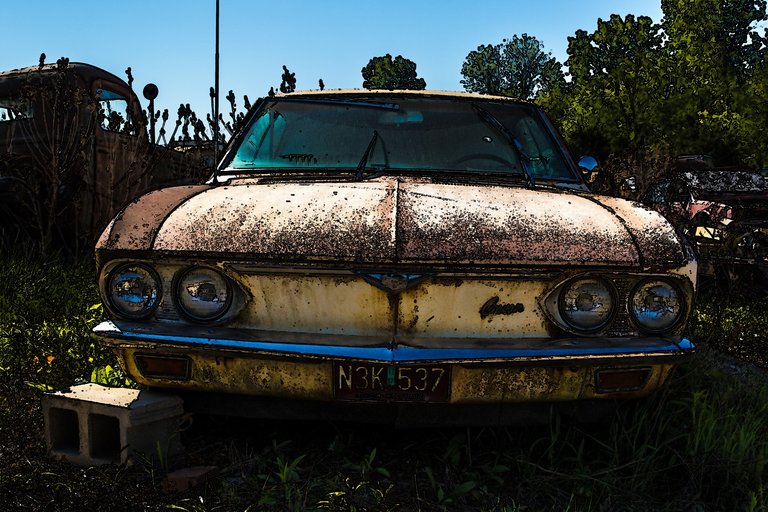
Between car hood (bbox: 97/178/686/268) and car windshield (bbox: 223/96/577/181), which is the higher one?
car windshield (bbox: 223/96/577/181)

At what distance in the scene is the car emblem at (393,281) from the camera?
221 centimetres

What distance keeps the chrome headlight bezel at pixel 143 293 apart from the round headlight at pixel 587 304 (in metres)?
1.32

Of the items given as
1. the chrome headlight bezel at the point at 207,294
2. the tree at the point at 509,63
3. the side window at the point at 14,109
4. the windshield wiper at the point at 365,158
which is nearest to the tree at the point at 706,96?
the side window at the point at 14,109

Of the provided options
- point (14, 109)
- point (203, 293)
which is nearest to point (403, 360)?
point (203, 293)

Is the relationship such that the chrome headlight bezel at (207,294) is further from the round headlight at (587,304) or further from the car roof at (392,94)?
the car roof at (392,94)

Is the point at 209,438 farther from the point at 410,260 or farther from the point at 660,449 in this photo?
the point at 660,449

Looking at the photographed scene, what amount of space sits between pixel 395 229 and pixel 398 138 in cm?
114

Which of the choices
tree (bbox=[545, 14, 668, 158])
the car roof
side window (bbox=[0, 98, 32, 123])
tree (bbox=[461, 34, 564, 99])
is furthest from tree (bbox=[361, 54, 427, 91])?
the car roof

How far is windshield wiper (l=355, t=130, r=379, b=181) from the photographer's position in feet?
10.0

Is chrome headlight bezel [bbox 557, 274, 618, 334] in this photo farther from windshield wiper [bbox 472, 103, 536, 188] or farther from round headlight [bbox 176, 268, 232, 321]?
round headlight [bbox 176, 268, 232, 321]

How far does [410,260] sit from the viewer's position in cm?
220

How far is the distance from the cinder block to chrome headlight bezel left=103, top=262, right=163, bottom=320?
285 mm

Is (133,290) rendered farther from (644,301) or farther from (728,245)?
(728,245)

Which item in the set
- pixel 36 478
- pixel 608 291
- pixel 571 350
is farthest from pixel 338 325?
pixel 36 478
